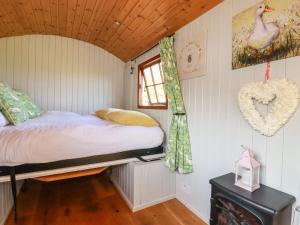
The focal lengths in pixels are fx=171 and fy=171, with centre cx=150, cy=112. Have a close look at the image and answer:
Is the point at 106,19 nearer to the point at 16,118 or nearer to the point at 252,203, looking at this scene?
the point at 16,118

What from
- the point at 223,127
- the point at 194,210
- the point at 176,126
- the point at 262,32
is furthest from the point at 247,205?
the point at 262,32

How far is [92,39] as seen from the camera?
3129 mm

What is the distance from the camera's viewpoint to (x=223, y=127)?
153 cm

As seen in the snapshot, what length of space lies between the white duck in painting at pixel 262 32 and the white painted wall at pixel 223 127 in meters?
0.13

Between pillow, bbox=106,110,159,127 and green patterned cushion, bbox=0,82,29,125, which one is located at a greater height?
green patterned cushion, bbox=0,82,29,125

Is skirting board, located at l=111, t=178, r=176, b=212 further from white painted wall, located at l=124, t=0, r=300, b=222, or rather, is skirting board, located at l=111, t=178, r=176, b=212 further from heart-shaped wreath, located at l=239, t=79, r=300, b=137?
heart-shaped wreath, located at l=239, t=79, r=300, b=137

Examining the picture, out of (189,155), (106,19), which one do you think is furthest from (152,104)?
(106,19)

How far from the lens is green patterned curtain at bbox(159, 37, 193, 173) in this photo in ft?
6.26

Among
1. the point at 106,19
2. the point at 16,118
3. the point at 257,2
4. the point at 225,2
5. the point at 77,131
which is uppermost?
the point at 106,19

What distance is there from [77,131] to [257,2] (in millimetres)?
1777

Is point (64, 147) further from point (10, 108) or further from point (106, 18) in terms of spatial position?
point (106, 18)

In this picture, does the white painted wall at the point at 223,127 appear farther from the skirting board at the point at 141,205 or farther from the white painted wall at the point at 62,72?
the white painted wall at the point at 62,72

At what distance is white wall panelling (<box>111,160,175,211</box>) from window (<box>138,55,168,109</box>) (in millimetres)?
806

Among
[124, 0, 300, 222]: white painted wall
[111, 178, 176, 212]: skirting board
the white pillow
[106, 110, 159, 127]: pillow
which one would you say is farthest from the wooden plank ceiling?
[111, 178, 176, 212]: skirting board
